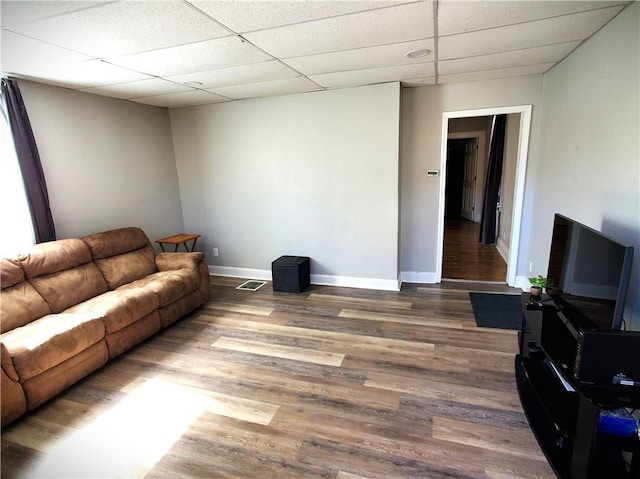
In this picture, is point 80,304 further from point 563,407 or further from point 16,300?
point 563,407

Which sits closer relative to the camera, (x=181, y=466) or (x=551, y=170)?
(x=181, y=466)

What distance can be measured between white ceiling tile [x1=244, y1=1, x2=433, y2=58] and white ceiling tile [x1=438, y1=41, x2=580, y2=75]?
88 cm

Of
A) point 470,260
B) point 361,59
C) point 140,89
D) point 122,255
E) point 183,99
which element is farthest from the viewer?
point 470,260

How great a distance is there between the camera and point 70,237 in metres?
3.42

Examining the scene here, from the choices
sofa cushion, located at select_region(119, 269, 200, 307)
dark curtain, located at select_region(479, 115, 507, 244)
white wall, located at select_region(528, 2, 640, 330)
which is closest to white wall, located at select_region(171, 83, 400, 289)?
sofa cushion, located at select_region(119, 269, 200, 307)

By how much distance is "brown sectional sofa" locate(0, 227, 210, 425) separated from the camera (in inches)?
86.4

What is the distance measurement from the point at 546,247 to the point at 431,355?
5.73 ft

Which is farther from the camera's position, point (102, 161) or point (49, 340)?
point (102, 161)

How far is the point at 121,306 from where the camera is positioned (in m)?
2.79

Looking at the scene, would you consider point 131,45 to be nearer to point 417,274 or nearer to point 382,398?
point 382,398

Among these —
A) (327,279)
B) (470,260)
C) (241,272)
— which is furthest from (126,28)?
(470,260)

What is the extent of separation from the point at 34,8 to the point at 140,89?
1812 millimetres

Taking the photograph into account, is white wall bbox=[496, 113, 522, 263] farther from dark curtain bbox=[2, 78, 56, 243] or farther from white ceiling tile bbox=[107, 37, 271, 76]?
dark curtain bbox=[2, 78, 56, 243]

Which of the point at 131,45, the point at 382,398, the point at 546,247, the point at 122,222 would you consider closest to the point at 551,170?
the point at 546,247
